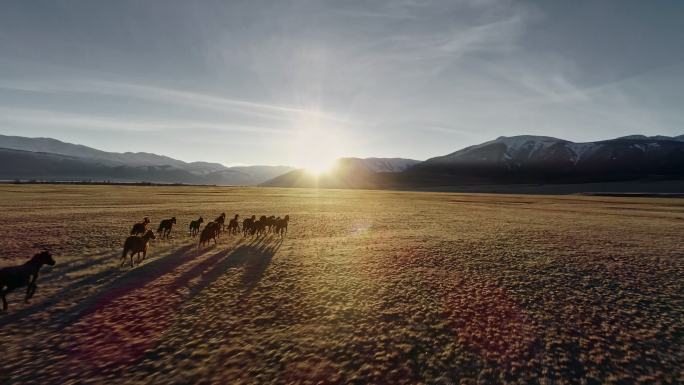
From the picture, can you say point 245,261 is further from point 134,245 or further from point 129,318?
point 129,318

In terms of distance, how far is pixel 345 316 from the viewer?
32.8 ft

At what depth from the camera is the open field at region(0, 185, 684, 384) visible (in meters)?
7.16

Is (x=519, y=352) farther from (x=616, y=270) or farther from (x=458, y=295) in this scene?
(x=616, y=270)

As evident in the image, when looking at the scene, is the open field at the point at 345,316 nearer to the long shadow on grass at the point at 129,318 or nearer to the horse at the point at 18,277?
the long shadow on grass at the point at 129,318

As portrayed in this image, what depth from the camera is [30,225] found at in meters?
23.3

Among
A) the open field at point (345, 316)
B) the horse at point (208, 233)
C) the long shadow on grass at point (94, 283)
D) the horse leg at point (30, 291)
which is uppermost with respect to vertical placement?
the horse at point (208, 233)

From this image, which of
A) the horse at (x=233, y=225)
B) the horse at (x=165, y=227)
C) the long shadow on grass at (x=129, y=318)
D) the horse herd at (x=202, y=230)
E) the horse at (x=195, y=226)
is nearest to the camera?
the long shadow on grass at (x=129, y=318)

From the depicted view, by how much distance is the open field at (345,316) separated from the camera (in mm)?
7156

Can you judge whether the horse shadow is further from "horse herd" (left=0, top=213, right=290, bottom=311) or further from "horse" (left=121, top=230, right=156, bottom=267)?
"horse" (left=121, top=230, right=156, bottom=267)

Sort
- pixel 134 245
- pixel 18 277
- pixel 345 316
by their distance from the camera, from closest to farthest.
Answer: pixel 18 277 < pixel 345 316 < pixel 134 245

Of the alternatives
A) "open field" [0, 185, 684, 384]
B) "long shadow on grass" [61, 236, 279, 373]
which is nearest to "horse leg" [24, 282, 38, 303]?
"open field" [0, 185, 684, 384]

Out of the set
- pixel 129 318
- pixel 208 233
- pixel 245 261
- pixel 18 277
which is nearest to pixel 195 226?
pixel 208 233

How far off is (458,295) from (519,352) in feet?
12.4

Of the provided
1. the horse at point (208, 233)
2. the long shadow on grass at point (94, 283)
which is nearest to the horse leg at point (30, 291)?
the long shadow on grass at point (94, 283)
